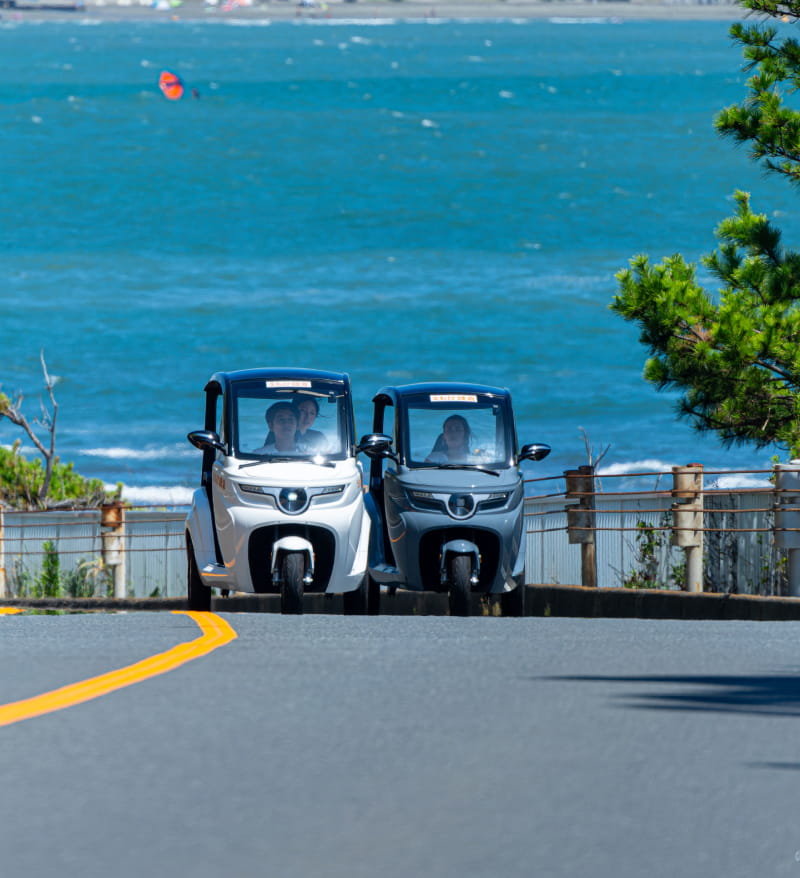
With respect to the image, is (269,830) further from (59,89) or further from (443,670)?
(59,89)

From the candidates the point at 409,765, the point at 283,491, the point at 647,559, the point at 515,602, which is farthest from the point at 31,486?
the point at 409,765

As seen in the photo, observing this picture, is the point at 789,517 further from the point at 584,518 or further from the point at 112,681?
the point at 112,681

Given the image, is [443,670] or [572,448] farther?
[572,448]

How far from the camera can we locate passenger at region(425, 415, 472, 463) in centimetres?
1556

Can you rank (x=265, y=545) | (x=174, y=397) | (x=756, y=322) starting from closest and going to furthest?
1. (x=265, y=545)
2. (x=756, y=322)
3. (x=174, y=397)

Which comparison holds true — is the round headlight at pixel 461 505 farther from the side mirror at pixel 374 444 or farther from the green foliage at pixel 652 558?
the green foliage at pixel 652 558

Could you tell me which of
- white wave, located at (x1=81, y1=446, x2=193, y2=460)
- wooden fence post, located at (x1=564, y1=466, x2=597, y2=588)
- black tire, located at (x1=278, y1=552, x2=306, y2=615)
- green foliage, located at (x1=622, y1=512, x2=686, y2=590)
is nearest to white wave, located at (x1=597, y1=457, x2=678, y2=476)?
white wave, located at (x1=81, y1=446, x2=193, y2=460)

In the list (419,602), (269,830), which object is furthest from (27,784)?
(419,602)

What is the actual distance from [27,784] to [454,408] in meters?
10.5

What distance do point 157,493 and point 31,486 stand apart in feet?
81.9

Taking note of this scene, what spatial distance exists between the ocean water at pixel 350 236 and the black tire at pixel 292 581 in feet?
140

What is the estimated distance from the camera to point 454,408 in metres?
15.9

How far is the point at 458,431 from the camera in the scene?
15609 mm

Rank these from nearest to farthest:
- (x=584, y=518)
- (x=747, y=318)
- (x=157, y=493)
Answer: (x=584, y=518)
(x=747, y=318)
(x=157, y=493)
